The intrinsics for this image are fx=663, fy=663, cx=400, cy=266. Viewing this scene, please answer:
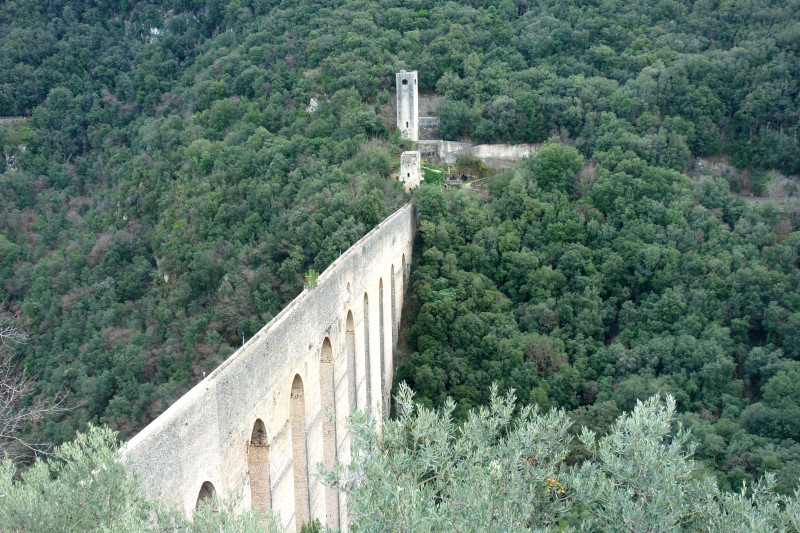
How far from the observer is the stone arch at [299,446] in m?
14.6

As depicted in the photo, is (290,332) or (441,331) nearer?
(290,332)

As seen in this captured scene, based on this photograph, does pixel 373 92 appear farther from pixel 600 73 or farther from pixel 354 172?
pixel 600 73

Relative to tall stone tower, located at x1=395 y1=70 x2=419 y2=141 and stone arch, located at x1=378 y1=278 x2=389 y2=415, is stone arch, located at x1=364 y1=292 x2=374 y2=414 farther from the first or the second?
tall stone tower, located at x1=395 y1=70 x2=419 y2=141

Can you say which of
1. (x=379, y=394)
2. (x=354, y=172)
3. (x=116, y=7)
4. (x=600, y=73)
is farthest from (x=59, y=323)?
(x=116, y=7)

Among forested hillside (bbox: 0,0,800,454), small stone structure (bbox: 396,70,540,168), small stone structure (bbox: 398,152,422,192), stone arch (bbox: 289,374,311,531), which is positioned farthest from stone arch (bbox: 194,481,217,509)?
small stone structure (bbox: 396,70,540,168)

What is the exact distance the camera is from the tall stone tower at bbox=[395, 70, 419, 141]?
35.3 meters

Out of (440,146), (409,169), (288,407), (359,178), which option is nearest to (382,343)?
(359,178)

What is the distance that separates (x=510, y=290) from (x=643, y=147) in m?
9.82

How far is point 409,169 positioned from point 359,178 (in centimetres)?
336

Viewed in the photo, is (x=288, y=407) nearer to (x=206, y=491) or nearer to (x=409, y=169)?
(x=206, y=491)

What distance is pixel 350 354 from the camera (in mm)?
18891

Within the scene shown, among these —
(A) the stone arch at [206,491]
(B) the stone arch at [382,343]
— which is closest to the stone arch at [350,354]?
(B) the stone arch at [382,343]

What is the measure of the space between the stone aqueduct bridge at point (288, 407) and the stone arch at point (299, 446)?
0.02 metres

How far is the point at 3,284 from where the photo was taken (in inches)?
1404
